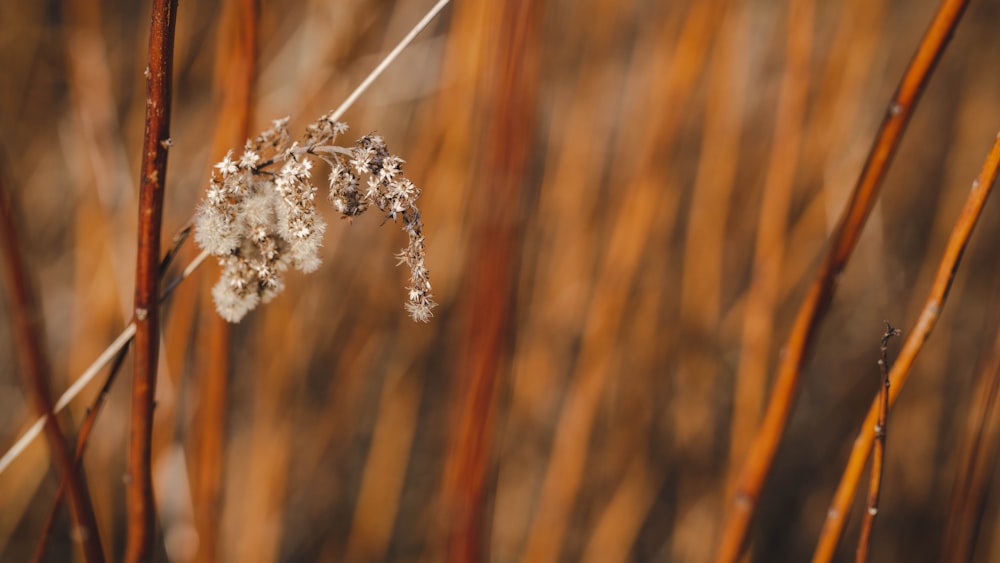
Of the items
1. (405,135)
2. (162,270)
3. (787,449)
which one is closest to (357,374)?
(405,135)

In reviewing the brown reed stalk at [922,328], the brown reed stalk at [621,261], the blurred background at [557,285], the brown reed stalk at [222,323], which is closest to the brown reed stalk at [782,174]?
the blurred background at [557,285]

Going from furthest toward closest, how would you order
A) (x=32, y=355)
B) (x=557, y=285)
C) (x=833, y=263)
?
(x=557, y=285), (x=833, y=263), (x=32, y=355)

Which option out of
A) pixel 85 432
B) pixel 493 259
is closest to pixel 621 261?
pixel 493 259

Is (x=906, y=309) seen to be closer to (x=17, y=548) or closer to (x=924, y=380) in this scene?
(x=924, y=380)

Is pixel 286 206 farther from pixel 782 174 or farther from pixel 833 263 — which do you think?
pixel 782 174

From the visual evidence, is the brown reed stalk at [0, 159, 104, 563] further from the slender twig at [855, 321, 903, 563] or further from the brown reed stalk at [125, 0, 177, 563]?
the slender twig at [855, 321, 903, 563]

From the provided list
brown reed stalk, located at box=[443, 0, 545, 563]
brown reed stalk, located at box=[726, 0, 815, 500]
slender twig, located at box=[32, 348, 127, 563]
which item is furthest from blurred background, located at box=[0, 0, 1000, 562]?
brown reed stalk, located at box=[443, 0, 545, 563]
